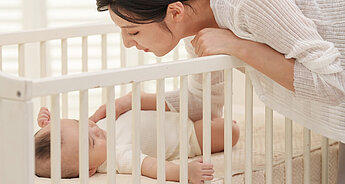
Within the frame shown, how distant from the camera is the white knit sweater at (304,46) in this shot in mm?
1362

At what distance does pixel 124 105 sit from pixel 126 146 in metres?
0.23

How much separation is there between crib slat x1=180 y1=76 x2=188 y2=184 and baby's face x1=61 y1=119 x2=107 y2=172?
240 millimetres

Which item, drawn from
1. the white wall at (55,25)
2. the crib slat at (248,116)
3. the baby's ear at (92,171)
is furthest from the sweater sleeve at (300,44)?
the white wall at (55,25)

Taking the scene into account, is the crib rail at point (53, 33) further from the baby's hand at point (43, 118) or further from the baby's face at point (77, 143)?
the baby's face at point (77, 143)

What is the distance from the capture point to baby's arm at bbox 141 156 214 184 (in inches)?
56.6

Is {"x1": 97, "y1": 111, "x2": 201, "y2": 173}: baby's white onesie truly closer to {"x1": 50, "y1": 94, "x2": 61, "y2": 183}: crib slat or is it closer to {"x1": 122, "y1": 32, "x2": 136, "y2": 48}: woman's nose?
{"x1": 122, "y1": 32, "x2": 136, "y2": 48}: woman's nose

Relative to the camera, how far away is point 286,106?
1.49 metres

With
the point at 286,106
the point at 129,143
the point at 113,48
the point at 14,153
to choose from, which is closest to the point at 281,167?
the point at 286,106

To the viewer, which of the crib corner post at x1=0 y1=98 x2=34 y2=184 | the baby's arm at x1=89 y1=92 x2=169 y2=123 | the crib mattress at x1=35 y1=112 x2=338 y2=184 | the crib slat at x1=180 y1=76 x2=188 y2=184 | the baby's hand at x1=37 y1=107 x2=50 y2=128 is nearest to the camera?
the crib corner post at x1=0 y1=98 x2=34 y2=184

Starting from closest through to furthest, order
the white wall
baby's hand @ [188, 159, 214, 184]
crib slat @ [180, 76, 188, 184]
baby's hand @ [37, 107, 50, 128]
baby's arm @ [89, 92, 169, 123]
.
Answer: crib slat @ [180, 76, 188, 184]
baby's hand @ [188, 159, 214, 184]
baby's hand @ [37, 107, 50, 128]
baby's arm @ [89, 92, 169, 123]
the white wall

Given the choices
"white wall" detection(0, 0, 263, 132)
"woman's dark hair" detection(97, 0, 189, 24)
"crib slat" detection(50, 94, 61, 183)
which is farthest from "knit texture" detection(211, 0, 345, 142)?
"white wall" detection(0, 0, 263, 132)

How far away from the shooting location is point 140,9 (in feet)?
4.85

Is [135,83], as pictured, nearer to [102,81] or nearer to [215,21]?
[102,81]

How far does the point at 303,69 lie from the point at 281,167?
355mm
